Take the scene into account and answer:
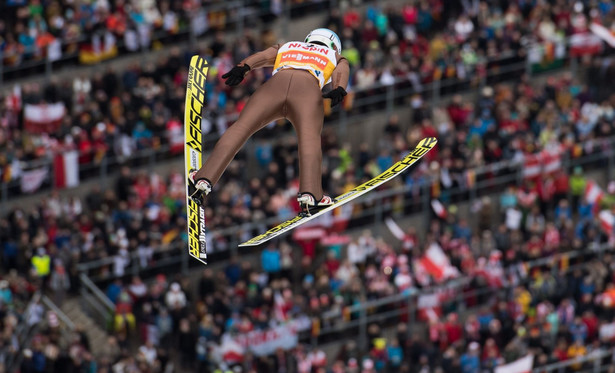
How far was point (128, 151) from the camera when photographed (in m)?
39.3

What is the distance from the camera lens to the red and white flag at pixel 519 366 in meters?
37.6

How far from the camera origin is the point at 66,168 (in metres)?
38.7

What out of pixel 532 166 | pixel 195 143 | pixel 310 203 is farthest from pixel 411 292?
pixel 310 203

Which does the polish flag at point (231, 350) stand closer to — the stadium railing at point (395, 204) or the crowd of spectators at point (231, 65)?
the stadium railing at point (395, 204)

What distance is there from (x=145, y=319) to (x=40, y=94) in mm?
5840

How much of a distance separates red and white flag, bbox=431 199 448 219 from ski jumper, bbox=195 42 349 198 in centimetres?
1587

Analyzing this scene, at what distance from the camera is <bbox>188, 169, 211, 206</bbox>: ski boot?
79.3 ft

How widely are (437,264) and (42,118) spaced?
9009 millimetres

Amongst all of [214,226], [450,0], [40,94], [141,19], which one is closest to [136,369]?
[214,226]

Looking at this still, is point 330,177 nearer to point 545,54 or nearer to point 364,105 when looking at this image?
point 364,105

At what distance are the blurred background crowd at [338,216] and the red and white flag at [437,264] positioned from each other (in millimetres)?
48

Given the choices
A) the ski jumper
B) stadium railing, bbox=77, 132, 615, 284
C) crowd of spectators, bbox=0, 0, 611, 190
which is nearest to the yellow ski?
the ski jumper

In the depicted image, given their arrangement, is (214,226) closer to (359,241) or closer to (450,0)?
(359,241)

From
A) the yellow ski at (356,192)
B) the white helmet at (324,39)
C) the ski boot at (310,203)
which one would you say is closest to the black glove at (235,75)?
the white helmet at (324,39)
